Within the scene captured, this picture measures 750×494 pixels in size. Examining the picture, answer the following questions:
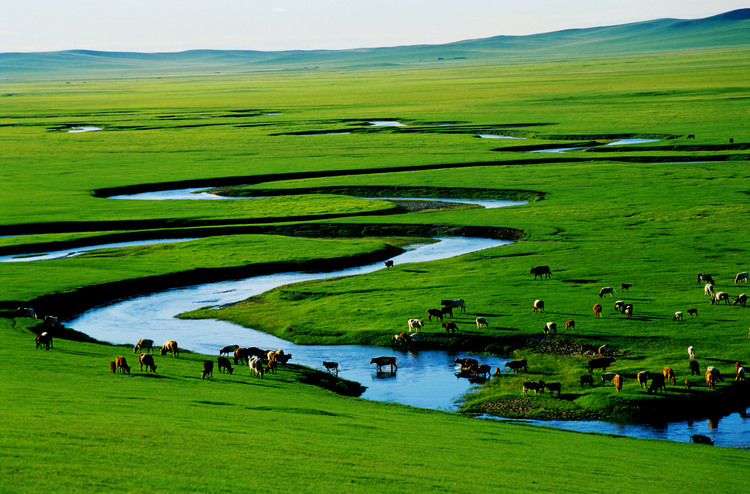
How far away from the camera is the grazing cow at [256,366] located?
3052 centimetres

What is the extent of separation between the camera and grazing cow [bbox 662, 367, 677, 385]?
28016 mm

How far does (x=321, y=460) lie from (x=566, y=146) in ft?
296

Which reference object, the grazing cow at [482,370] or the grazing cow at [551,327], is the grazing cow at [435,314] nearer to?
the grazing cow at [551,327]

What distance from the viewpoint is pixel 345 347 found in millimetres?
35938

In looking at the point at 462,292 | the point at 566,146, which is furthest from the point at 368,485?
the point at 566,146

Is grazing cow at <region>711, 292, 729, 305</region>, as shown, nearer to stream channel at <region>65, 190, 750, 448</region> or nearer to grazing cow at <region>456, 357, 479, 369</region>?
stream channel at <region>65, 190, 750, 448</region>

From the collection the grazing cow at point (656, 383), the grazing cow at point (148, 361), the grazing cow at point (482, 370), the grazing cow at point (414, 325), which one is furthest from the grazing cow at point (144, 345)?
the grazing cow at point (656, 383)

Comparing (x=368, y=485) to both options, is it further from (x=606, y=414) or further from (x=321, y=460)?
(x=606, y=414)

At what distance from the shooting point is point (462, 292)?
4125 centimetres

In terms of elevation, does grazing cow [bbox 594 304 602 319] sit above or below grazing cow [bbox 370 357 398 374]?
above

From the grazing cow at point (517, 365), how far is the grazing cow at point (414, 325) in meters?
5.13

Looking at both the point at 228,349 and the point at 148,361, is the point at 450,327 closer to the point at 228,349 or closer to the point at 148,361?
the point at 228,349

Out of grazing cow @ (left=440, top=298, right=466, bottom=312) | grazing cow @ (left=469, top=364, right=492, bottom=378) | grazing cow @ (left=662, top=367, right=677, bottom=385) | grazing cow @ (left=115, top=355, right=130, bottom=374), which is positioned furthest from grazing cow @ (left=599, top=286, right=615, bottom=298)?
grazing cow @ (left=115, top=355, right=130, bottom=374)

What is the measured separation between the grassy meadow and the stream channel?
92 cm
